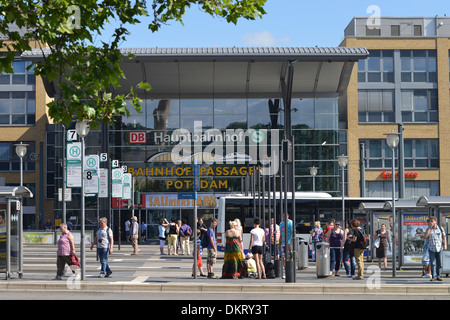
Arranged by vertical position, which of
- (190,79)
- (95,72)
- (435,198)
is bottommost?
(435,198)

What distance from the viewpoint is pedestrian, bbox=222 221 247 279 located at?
21438 millimetres

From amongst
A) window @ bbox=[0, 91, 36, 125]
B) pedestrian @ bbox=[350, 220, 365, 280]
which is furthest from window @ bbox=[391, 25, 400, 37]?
pedestrian @ bbox=[350, 220, 365, 280]

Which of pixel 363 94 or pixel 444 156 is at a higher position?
pixel 363 94

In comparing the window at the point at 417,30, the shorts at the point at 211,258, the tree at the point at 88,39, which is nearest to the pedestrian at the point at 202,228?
the shorts at the point at 211,258

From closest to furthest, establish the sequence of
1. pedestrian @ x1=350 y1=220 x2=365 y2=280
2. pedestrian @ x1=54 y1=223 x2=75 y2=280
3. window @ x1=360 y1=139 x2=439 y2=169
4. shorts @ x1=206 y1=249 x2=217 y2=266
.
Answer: pedestrian @ x1=54 y1=223 x2=75 y2=280
pedestrian @ x1=350 y1=220 x2=365 y2=280
shorts @ x1=206 y1=249 x2=217 y2=266
window @ x1=360 y1=139 x2=439 y2=169

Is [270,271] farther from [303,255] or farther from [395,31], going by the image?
[395,31]

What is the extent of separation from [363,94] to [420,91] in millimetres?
4641

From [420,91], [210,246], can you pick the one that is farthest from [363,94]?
[210,246]

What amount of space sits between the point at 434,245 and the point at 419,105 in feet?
143

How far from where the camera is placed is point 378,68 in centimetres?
→ 6291

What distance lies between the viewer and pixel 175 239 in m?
36.8

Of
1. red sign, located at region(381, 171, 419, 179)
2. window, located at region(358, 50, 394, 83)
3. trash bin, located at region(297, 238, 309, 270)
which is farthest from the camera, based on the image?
window, located at region(358, 50, 394, 83)

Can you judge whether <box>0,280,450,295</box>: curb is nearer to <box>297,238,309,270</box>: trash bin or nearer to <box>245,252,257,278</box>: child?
<box>245,252,257,278</box>: child

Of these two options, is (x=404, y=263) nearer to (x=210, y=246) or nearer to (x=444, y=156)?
(x=210, y=246)
